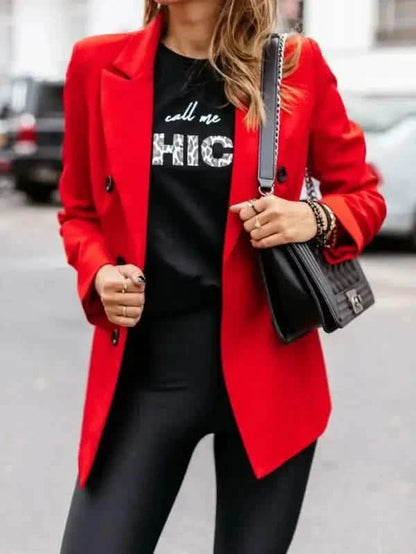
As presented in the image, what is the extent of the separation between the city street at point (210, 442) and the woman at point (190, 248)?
1938 mm

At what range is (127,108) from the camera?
2154 millimetres

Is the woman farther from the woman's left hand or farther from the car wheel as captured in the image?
the car wheel

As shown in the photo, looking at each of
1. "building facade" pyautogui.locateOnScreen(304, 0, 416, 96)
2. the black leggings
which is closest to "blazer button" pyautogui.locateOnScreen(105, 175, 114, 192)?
the black leggings

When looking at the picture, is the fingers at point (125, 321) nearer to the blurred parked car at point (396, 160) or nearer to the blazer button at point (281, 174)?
the blazer button at point (281, 174)

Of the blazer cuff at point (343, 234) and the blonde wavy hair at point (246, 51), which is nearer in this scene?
the blonde wavy hair at point (246, 51)

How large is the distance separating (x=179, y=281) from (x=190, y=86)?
34cm

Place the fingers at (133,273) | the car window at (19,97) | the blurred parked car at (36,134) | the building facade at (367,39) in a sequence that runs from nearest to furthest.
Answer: the fingers at (133,273), the blurred parked car at (36,134), the car window at (19,97), the building facade at (367,39)

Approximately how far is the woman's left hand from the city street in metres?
2.16

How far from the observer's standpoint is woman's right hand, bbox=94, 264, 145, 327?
207 centimetres

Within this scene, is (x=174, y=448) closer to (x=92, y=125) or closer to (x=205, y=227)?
(x=205, y=227)

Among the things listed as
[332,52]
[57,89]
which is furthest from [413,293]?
[332,52]

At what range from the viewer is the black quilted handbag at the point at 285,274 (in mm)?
2129

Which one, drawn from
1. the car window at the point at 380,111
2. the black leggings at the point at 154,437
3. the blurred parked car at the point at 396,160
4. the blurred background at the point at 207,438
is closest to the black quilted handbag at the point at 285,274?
the black leggings at the point at 154,437

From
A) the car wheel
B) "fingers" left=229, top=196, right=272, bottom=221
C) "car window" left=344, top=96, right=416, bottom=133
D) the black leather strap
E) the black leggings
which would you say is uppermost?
the black leather strap
